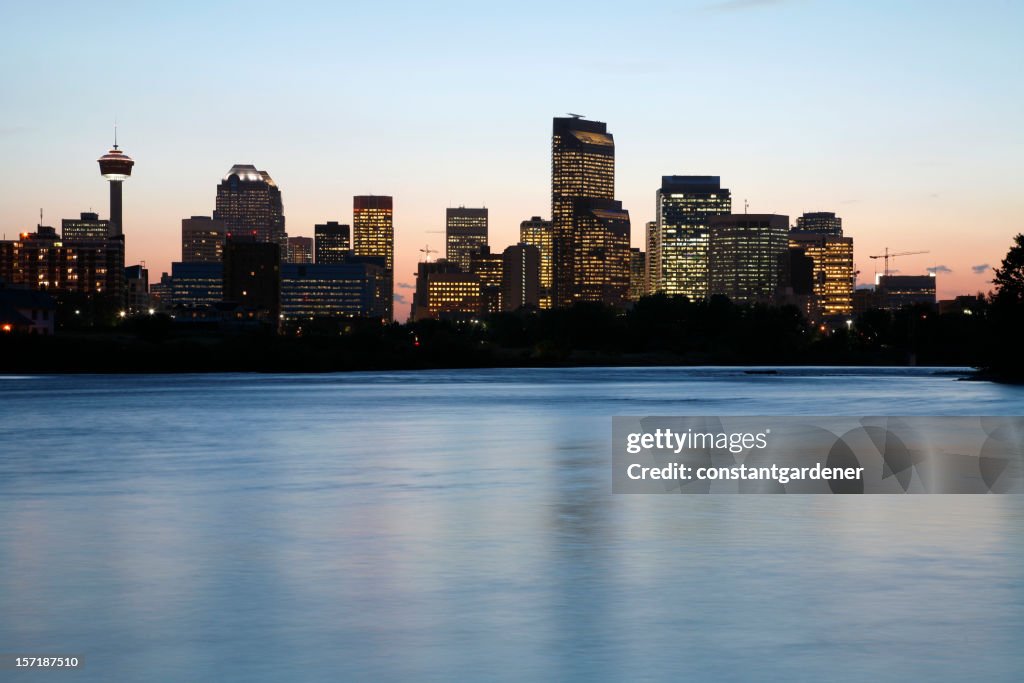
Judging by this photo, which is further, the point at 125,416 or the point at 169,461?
the point at 125,416

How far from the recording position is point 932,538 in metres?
20.6

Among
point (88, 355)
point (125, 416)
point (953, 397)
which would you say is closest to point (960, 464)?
point (125, 416)

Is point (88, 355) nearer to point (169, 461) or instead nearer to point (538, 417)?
point (538, 417)

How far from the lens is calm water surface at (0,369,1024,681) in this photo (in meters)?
12.7

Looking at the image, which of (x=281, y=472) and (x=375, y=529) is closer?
(x=375, y=529)

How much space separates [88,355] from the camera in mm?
156250

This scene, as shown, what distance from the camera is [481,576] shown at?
17422 millimetres

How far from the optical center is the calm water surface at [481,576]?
498 inches

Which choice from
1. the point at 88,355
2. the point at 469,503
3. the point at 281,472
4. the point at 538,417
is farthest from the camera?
the point at 88,355

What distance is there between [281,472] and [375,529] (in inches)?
453

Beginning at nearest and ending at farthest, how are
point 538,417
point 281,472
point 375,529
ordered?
point 375,529
point 281,472
point 538,417

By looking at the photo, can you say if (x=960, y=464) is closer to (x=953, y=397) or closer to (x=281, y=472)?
(x=281, y=472)

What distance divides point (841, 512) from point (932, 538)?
326 cm

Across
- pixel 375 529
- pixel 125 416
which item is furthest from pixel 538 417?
pixel 375 529
